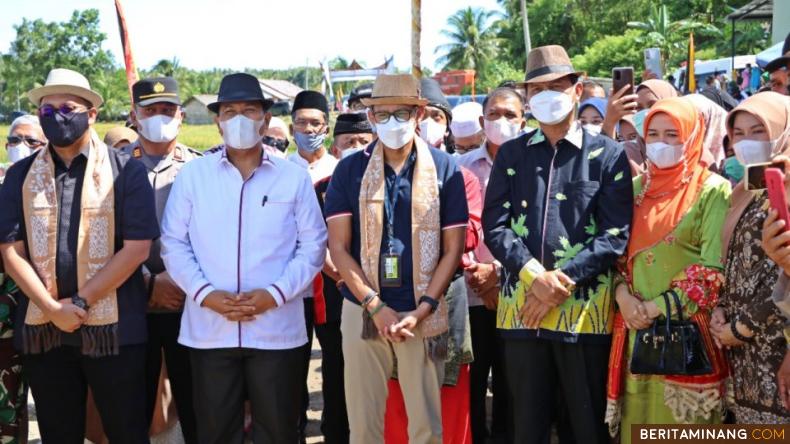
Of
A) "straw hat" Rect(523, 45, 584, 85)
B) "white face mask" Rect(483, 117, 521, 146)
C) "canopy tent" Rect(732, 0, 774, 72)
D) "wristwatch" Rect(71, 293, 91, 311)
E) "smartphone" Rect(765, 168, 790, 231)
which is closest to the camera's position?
"smartphone" Rect(765, 168, 790, 231)

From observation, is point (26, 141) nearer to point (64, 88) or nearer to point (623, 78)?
point (64, 88)

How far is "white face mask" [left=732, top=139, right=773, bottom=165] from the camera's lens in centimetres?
340

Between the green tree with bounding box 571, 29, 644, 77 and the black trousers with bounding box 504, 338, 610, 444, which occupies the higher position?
the green tree with bounding box 571, 29, 644, 77

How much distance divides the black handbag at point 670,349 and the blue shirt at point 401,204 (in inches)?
41.7

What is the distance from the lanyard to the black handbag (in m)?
1.30

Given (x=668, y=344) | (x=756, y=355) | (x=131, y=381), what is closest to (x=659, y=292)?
(x=668, y=344)

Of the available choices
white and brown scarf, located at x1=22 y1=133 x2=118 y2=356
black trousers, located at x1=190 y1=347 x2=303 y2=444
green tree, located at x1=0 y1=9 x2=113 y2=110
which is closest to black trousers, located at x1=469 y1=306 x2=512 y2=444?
black trousers, located at x1=190 y1=347 x2=303 y2=444

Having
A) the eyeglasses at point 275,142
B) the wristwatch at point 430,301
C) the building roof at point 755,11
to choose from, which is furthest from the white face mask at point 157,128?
the building roof at point 755,11

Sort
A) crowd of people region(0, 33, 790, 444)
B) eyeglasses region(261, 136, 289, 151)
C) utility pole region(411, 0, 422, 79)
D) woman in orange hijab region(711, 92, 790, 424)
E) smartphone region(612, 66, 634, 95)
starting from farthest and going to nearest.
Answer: utility pole region(411, 0, 422, 79)
eyeglasses region(261, 136, 289, 151)
smartphone region(612, 66, 634, 95)
crowd of people region(0, 33, 790, 444)
woman in orange hijab region(711, 92, 790, 424)

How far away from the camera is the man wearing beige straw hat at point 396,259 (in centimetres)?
388

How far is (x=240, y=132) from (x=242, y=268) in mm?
726

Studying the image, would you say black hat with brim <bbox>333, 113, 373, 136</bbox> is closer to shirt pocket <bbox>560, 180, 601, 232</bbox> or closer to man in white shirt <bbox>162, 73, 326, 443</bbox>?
man in white shirt <bbox>162, 73, 326, 443</bbox>

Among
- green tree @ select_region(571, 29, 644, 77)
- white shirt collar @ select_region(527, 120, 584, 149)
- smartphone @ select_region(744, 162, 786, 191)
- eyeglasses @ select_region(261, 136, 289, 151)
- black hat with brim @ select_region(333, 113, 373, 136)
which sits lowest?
smartphone @ select_region(744, 162, 786, 191)

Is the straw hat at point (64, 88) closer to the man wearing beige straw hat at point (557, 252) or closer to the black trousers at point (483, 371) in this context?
the man wearing beige straw hat at point (557, 252)
